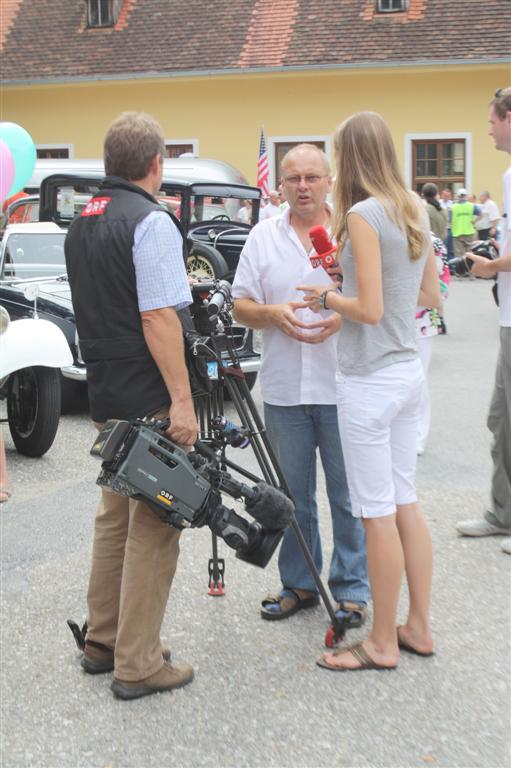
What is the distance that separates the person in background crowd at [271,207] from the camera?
792 inches

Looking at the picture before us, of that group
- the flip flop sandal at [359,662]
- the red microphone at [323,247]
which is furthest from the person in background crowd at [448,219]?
the flip flop sandal at [359,662]

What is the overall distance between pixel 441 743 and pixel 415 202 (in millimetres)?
1779

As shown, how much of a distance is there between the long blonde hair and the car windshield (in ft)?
19.7

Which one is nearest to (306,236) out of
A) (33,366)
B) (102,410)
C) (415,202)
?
(415,202)

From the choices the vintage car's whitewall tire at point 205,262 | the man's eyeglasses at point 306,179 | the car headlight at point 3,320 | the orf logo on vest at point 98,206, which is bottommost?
the car headlight at point 3,320

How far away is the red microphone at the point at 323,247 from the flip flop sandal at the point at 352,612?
4.37ft

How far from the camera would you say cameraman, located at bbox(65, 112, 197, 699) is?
3.37 metres

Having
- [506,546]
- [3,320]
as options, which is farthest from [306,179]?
[3,320]

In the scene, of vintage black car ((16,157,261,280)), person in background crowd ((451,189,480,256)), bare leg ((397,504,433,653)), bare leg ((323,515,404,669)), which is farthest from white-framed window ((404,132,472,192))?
bare leg ((323,515,404,669))

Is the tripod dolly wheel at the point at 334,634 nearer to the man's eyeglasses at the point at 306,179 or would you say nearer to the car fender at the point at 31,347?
the man's eyeglasses at the point at 306,179

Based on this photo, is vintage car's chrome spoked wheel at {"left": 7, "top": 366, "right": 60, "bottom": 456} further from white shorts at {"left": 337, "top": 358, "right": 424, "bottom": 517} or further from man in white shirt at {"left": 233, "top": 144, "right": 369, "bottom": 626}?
white shorts at {"left": 337, "top": 358, "right": 424, "bottom": 517}

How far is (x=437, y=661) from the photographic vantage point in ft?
12.5

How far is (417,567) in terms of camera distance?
3.80 meters

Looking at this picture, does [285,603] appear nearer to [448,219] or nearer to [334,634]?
[334,634]
